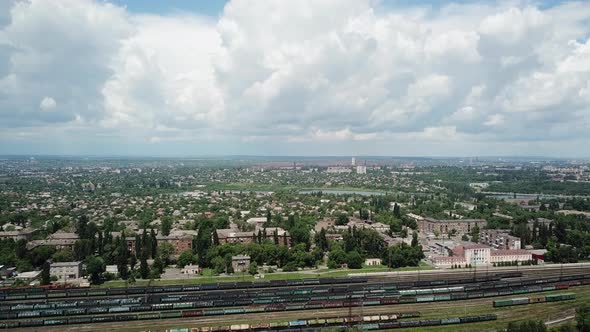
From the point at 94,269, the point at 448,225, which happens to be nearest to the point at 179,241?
the point at 94,269

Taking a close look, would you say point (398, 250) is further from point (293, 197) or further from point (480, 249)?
point (293, 197)

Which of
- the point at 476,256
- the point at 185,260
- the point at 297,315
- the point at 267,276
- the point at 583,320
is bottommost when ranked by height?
the point at 267,276

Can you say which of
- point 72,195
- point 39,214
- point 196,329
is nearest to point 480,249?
point 196,329

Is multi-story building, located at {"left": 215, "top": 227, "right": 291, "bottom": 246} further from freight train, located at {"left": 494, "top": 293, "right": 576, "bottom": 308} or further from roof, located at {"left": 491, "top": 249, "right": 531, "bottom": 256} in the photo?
freight train, located at {"left": 494, "top": 293, "right": 576, "bottom": 308}

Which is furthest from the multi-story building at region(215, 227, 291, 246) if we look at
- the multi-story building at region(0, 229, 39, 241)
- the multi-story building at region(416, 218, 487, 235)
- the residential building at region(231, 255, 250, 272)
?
the multi-story building at region(0, 229, 39, 241)

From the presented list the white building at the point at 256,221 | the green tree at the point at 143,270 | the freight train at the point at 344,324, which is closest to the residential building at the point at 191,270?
the green tree at the point at 143,270

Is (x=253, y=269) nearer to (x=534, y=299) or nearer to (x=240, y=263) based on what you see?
(x=240, y=263)
